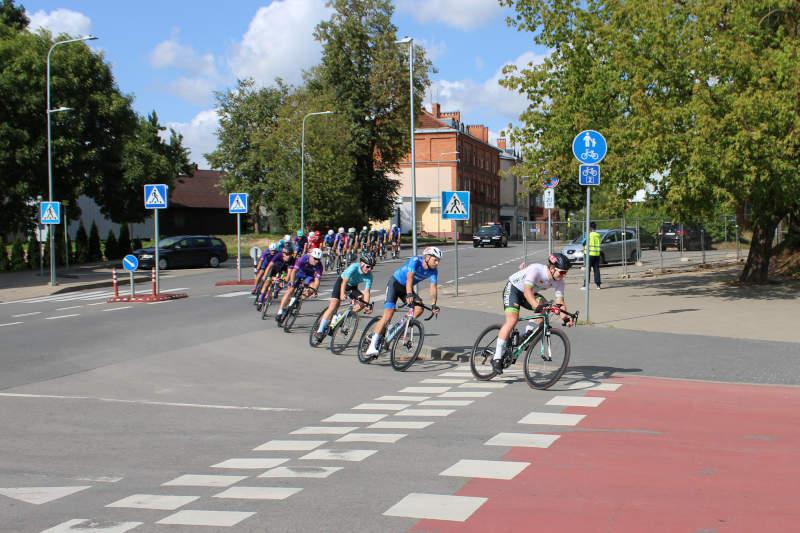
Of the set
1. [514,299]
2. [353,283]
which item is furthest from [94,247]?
[514,299]

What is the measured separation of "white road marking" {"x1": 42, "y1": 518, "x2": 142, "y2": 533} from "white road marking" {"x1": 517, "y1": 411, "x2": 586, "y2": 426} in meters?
4.33

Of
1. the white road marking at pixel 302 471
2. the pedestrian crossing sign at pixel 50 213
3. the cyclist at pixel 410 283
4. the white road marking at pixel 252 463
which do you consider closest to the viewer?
the white road marking at pixel 302 471

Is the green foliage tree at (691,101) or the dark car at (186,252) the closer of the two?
the green foliage tree at (691,101)

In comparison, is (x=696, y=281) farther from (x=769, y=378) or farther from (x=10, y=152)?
(x=10, y=152)

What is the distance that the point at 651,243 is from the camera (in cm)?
4562

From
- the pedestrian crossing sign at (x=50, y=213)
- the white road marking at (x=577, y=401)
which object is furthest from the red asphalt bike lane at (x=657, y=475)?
the pedestrian crossing sign at (x=50, y=213)

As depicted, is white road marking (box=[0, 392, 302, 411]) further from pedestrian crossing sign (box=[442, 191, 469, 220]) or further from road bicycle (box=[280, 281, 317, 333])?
pedestrian crossing sign (box=[442, 191, 469, 220])

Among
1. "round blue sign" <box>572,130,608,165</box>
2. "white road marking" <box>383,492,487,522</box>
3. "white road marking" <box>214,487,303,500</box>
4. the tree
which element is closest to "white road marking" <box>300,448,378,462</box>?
"white road marking" <box>214,487,303,500</box>

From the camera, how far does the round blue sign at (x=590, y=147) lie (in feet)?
52.5

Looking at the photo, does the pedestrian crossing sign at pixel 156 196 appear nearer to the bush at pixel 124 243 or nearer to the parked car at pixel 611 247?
the parked car at pixel 611 247

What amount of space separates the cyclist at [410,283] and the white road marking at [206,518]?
649 cm

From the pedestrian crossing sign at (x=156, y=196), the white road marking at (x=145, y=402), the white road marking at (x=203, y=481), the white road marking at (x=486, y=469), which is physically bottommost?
the white road marking at (x=145, y=402)

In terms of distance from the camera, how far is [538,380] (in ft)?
34.7

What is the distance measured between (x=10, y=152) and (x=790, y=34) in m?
31.0
